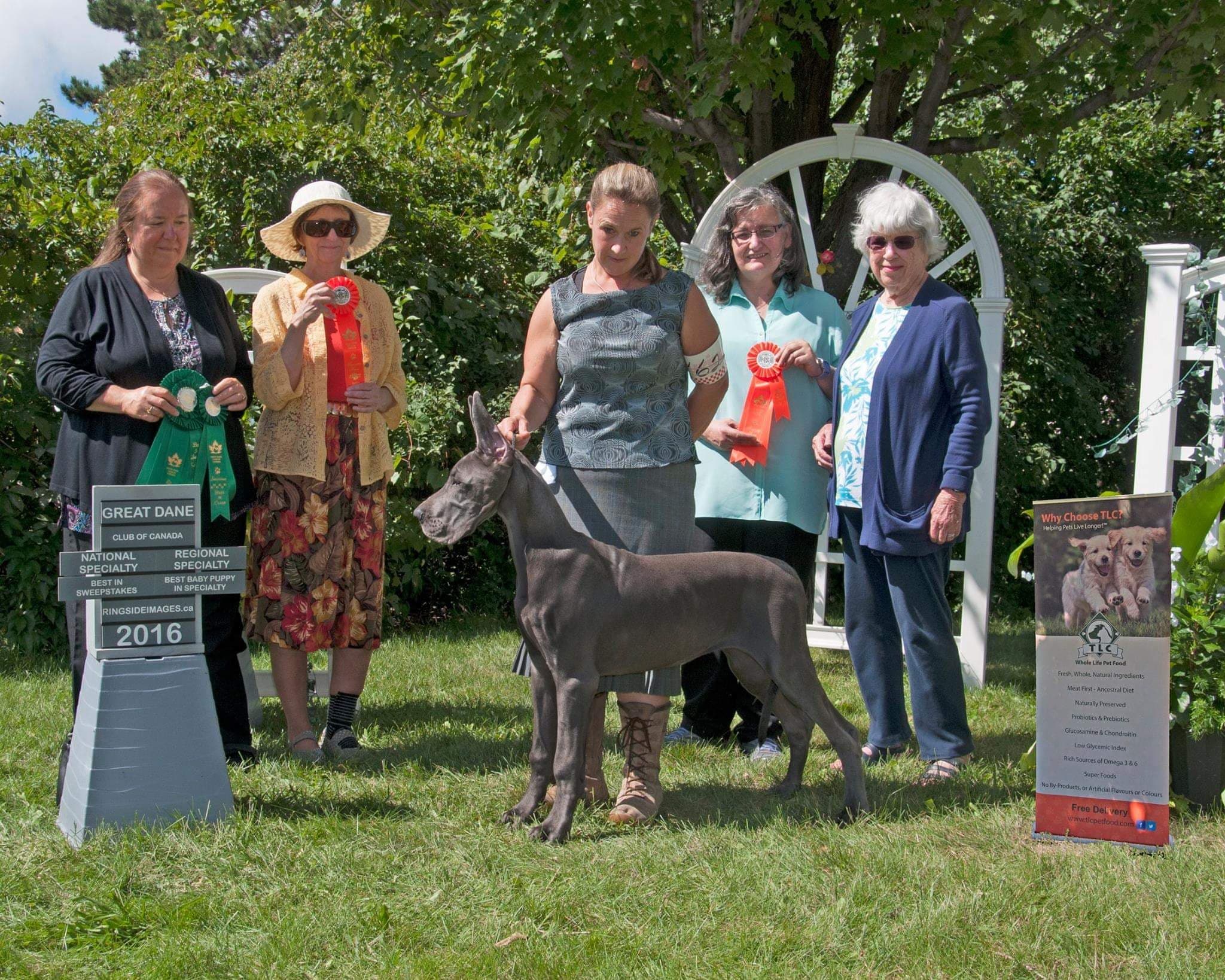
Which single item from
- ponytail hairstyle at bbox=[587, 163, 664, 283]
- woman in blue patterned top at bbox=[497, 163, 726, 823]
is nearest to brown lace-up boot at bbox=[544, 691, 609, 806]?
woman in blue patterned top at bbox=[497, 163, 726, 823]

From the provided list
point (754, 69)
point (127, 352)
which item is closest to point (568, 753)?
point (127, 352)

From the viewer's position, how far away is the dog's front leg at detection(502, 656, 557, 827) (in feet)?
12.3

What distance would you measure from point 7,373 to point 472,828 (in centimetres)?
463

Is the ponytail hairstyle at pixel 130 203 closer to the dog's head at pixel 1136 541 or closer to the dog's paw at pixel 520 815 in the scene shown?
the dog's paw at pixel 520 815

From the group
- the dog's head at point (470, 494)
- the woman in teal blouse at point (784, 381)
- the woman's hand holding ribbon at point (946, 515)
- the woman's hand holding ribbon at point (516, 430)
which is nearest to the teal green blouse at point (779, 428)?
the woman in teal blouse at point (784, 381)

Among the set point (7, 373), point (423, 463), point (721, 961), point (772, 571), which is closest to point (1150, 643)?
point (772, 571)

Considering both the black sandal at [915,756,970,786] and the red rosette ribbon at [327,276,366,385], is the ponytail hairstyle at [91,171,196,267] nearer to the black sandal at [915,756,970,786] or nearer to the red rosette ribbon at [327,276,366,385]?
the red rosette ribbon at [327,276,366,385]

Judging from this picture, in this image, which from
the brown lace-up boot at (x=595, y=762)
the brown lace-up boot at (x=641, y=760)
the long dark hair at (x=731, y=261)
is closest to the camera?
the brown lace-up boot at (x=641, y=760)

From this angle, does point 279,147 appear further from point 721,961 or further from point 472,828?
point 721,961

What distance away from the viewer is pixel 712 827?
3738 mm

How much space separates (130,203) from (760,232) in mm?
2366

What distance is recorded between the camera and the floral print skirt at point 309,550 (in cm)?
457

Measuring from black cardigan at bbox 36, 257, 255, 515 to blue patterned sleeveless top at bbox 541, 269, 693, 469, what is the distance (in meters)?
1.45

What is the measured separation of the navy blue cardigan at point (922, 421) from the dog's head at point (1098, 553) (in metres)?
0.57
